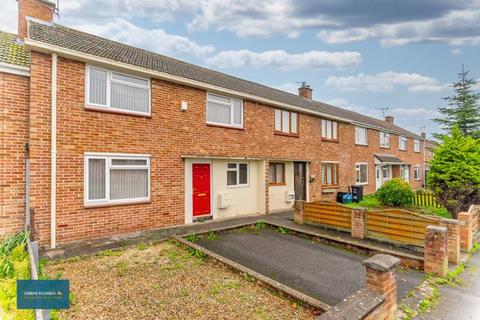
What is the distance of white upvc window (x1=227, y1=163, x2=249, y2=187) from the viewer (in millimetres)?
11211

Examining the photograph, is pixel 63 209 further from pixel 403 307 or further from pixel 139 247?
pixel 403 307

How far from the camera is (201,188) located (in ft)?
33.3

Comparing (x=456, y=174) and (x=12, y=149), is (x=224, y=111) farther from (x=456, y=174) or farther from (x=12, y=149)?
(x=456, y=174)

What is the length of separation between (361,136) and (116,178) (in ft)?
58.1

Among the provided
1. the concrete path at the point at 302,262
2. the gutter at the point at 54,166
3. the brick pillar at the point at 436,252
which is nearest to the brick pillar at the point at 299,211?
the concrete path at the point at 302,262

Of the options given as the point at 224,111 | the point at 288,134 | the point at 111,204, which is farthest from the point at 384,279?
the point at 288,134

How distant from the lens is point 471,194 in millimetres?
10234

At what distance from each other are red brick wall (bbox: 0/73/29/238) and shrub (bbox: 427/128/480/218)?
48.7 ft

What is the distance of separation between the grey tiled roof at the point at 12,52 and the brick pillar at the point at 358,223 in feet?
35.5

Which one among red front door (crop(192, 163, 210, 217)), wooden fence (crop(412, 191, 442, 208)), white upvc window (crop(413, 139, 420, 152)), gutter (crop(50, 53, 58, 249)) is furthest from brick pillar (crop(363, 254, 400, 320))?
white upvc window (crop(413, 139, 420, 152))

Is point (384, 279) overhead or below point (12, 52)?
below

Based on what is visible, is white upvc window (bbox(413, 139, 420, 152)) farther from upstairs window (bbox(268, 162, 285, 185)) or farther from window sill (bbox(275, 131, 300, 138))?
upstairs window (bbox(268, 162, 285, 185))

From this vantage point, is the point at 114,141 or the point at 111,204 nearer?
the point at 111,204

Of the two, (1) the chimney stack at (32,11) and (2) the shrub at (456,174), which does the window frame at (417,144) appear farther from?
(1) the chimney stack at (32,11)
